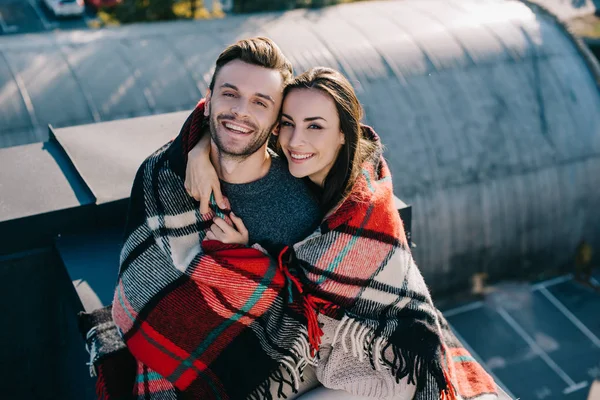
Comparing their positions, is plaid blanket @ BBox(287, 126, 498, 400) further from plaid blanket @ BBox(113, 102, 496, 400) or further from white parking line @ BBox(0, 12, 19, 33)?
white parking line @ BBox(0, 12, 19, 33)

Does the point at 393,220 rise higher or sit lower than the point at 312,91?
lower

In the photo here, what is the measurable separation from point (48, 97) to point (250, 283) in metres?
8.88

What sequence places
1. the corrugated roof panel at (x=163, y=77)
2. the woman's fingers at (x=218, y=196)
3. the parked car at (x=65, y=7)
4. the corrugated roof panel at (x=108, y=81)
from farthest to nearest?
the parked car at (x=65, y=7)
the corrugated roof panel at (x=163, y=77)
the corrugated roof panel at (x=108, y=81)
the woman's fingers at (x=218, y=196)

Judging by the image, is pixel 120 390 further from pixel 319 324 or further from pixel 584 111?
pixel 584 111

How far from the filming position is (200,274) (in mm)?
3107

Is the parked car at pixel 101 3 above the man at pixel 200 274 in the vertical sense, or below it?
below

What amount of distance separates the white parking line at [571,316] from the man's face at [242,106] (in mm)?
10338

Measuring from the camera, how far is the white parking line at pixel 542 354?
10.5 meters

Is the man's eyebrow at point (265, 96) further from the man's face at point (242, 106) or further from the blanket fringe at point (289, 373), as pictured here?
the blanket fringe at point (289, 373)

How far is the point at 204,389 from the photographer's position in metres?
3.28

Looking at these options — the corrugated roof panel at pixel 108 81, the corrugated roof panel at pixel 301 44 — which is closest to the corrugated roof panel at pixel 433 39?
the corrugated roof panel at pixel 301 44

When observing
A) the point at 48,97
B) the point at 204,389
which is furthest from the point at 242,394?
the point at 48,97

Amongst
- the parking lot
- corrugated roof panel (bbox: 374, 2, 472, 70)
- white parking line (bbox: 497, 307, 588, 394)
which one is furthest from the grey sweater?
the parking lot

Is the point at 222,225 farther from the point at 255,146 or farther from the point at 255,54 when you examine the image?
the point at 255,54
